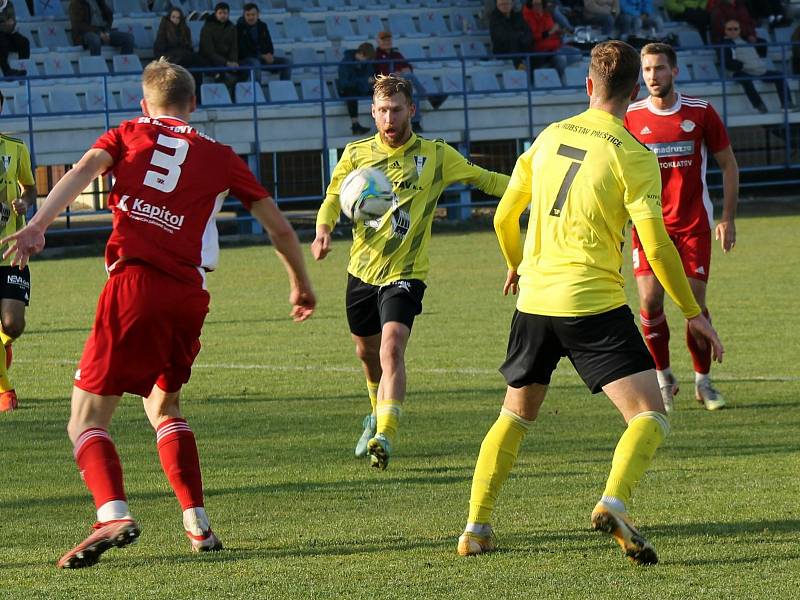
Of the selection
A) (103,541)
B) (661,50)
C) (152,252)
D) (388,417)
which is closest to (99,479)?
(103,541)

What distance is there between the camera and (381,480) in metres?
6.71

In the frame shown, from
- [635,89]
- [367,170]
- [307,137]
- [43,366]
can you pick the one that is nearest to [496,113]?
[307,137]

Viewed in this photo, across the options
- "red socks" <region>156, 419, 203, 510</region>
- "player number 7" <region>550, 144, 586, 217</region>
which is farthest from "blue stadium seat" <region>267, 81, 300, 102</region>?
"player number 7" <region>550, 144, 586, 217</region>

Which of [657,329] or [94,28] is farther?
[94,28]

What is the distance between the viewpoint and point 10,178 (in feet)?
30.1

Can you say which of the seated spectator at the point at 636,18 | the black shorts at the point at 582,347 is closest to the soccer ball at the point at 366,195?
the black shorts at the point at 582,347

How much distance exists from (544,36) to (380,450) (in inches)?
692

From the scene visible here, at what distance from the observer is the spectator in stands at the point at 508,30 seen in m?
22.9

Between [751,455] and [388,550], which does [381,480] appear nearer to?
[388,550]

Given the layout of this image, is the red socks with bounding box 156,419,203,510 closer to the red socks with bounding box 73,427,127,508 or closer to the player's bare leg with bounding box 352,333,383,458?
the red socks with bounding box 73,427,127,508

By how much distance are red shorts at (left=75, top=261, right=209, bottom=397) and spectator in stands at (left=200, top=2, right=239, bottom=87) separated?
1671cm

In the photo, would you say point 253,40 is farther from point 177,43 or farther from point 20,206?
point 20,206

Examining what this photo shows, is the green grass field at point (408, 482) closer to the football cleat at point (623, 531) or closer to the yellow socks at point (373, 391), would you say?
the football cleat at point (623, 531)

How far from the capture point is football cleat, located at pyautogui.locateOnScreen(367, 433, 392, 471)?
6.69 metres
